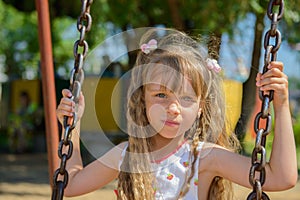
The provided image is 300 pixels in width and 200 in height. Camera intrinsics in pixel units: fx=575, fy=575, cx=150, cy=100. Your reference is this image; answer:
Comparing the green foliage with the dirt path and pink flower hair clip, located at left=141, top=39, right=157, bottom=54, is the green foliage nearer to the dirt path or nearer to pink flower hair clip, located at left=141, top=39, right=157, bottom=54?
the dirt path

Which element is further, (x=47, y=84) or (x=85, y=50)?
(x=47, y=84)

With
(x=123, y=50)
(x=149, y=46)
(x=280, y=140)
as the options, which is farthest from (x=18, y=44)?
(x=280, y=140)

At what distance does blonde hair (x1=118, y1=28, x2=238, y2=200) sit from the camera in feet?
6.00

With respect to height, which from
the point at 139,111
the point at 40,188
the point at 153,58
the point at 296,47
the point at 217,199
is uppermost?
the point at 296,47

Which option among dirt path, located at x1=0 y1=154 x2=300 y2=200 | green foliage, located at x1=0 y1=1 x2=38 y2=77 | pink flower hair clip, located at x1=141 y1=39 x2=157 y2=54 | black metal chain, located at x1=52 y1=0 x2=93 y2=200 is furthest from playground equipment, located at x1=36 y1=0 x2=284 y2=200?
green foliage, located at x1=0 y1=1 x2=38 y2=77

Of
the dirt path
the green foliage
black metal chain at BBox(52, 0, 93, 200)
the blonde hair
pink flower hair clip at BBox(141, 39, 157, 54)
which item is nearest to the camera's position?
black metal chain at BBox(52, 0, 93, 200)

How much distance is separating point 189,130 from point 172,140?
0.22ft

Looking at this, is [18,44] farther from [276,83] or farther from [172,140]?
[276,83]

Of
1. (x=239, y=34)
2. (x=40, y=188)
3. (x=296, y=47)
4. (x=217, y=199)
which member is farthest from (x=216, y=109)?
(x=239, y=34)

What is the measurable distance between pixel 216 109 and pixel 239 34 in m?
6.20

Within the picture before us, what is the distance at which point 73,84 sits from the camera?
1.78 m

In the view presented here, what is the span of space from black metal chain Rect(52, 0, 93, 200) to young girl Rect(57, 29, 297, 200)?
0.06 meters

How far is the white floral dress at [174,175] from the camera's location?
5.86ft

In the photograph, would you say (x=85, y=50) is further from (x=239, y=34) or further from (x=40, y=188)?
(x=239, y=34)
